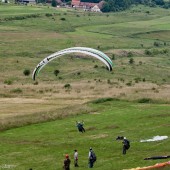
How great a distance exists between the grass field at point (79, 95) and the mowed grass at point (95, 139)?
75 millimetres

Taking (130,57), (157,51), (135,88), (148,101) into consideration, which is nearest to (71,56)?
(130,57)

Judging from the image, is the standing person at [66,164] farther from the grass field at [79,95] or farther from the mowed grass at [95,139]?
the grass field at [79,95]

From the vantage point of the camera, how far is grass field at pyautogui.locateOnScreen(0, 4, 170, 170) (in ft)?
138

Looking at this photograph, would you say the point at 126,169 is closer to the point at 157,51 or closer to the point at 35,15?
the point at 157,51

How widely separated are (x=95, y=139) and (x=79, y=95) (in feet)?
90.2

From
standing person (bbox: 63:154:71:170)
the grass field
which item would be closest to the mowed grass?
the grass field

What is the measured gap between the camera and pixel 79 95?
72.9 m

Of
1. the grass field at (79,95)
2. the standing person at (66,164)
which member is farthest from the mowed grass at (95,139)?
the standing person at (66,164)

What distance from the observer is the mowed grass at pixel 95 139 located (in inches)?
1515

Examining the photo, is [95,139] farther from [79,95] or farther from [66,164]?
[79,95]

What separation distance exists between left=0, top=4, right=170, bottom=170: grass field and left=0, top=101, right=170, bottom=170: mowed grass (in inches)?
3.0

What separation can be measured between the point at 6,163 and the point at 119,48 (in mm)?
99691

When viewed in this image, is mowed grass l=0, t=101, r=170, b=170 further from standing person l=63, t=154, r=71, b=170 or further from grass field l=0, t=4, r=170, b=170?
standing person l=63, t=154, r=71, b=170

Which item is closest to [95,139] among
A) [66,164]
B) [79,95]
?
[66,164]
